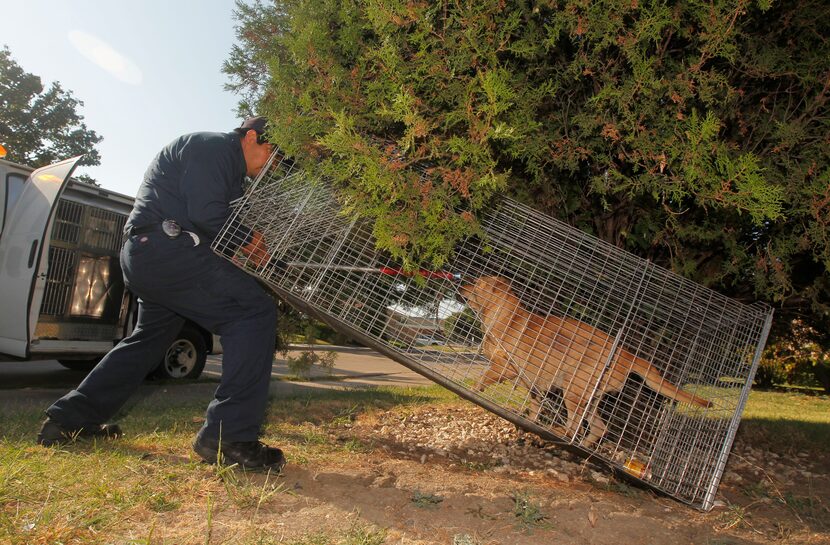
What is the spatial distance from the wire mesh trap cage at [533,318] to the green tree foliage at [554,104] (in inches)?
12.8

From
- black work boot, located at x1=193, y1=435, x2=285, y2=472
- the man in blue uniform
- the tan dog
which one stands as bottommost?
black work boot, located at x1=193, y1=435, x2=285, y2=472

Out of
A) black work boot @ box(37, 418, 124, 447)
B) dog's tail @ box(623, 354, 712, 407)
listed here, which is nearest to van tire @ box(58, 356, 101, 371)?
black work boot @ box(37, 418, 124, 447)

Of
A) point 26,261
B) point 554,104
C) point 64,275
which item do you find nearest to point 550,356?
point 554,104

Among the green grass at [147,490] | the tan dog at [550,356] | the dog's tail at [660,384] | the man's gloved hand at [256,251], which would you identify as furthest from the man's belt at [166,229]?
the dog's tail at [660,384]

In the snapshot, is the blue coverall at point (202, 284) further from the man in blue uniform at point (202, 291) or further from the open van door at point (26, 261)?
the open van door at point (26, 261)

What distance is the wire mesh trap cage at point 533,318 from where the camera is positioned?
9.21ft

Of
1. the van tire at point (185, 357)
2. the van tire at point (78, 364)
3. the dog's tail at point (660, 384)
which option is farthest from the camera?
the van tire at point (78, 364)

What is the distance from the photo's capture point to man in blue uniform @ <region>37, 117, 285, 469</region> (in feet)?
8.89

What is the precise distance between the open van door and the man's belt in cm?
309

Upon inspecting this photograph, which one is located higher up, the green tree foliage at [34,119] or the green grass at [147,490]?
the green tree foliage at [34,119]

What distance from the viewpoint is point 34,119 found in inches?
1012

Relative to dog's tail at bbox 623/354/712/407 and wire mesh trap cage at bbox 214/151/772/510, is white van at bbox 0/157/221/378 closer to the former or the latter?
wire mesh trap cage at bbox 214/151/772/510

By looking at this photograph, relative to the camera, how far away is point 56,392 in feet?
18.5

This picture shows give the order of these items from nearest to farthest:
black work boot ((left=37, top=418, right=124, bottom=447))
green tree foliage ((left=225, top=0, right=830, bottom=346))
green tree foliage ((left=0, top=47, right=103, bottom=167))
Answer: green tree foliage ((left=225, top=0, right=830, bottom=346))
black work boot ((left=37, top=418, right=124, bottom=447))
green tree foliage ((left=0, top=47, right=103, bottom=167))
